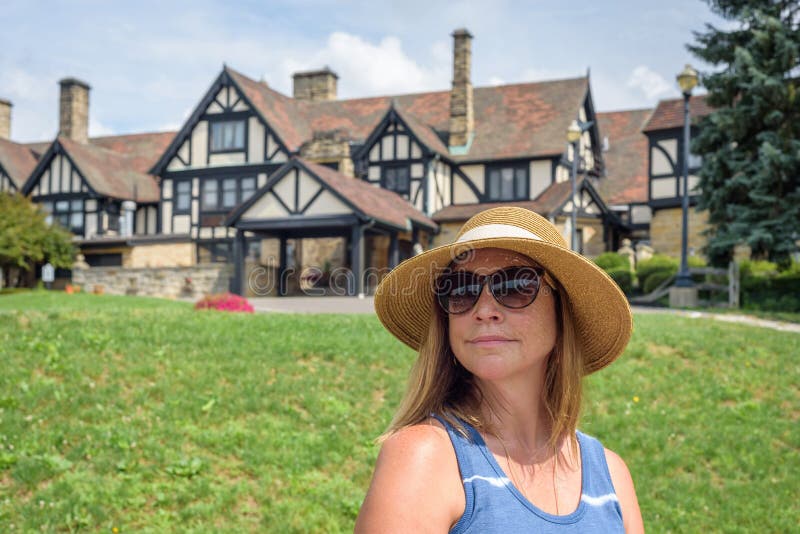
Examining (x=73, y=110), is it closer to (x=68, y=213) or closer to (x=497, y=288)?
(x=68, y=213)

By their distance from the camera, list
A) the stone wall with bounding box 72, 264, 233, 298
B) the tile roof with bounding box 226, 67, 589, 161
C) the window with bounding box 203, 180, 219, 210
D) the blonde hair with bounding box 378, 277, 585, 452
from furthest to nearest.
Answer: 1. the window with bounding box 203, 180, 219, 210
2. the tile roof with bounding box 226, 67, 589, 161
3. the stone wall with bounding box 72, 264, 233, 298
4. the blonde hair with bounding box 378, 277, 585, 452

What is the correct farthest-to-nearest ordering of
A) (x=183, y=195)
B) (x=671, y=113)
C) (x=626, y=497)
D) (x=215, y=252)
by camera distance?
1. (x=183, y=195)
2. (x=215, y=252)
3. (x=671, y=113)
4. (x=626, y=497)

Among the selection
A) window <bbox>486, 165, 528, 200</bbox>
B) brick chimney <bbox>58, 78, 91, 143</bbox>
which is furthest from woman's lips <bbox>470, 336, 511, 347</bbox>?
brick chimney <bbox>58, 78, 91, 143</bbox>

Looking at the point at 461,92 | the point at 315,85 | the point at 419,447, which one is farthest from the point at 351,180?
the point at 419,447

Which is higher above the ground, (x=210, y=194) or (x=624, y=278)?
(x=210, y=194)

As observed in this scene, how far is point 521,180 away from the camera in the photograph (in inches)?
1280

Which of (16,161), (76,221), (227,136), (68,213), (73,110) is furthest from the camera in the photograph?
(73,110)

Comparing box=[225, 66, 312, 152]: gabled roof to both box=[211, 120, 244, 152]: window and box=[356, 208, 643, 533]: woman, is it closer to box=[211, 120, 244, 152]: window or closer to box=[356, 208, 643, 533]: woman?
box=[211, 120, 244, 152]: window

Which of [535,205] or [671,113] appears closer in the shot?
[671,113]

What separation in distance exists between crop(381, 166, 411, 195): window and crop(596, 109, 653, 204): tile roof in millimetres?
9142

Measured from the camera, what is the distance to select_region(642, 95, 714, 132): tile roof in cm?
2980

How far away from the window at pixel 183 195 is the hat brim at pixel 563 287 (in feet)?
114

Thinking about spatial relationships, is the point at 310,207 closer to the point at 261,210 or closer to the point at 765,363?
the point at 261,210

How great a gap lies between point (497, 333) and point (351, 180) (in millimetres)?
27476
